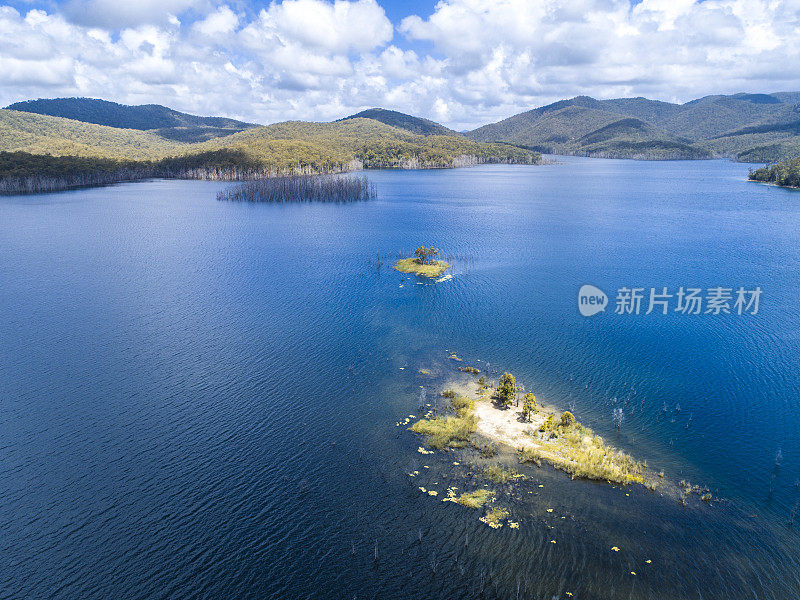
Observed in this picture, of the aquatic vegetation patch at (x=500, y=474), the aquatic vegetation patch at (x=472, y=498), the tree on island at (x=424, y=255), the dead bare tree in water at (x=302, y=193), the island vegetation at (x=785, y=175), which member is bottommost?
the aquatic vegetation patch at (x=472, y=498)

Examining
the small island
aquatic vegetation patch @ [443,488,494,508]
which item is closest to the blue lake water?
aquatic vegetation patch @ [443,488,494,508]

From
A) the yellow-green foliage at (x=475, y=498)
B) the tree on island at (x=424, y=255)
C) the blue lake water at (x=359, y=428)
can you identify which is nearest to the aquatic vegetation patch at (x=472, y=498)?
the yellow-green foliage at (x=475, y=498)

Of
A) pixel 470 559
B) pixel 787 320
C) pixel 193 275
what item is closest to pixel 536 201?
pixel 787 320

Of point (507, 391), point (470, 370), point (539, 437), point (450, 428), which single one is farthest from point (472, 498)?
point (470, 370)

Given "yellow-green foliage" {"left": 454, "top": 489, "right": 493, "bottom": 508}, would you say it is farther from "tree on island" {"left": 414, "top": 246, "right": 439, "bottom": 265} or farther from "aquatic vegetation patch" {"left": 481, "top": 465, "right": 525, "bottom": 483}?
"tree on island" {"left": 414, "top": 246, "right": 439, "bottom": 265}

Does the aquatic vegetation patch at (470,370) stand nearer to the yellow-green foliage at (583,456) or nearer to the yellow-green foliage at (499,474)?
the yellow-green foliage at (583,456)

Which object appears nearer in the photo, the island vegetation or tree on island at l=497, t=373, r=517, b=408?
tree on island at l=497, t=373, r=517, b=408
